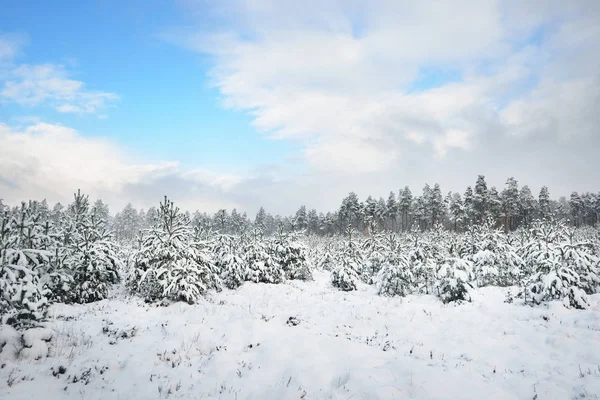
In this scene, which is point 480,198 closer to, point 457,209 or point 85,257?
point 457,209

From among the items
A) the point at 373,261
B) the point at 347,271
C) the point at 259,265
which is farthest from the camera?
the point at 373,261

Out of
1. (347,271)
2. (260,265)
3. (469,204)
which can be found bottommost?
(347,271)

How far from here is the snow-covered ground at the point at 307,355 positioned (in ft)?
20.5

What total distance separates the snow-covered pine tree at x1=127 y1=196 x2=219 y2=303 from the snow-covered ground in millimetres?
901

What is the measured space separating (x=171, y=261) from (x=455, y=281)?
1403cm

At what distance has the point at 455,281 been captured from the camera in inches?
615

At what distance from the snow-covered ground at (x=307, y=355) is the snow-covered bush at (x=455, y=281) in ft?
5.51

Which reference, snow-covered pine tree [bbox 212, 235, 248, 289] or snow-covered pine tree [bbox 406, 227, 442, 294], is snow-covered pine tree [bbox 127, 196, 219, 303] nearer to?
snow-covered pine tree [bbox 212, 235, 248, 289]

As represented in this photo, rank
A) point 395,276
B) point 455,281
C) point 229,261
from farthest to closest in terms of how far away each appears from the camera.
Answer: point 229,261
point 395,276
point 455,281

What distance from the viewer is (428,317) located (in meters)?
13.6

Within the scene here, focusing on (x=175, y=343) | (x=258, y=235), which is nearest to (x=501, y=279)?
(x=258, y=235)

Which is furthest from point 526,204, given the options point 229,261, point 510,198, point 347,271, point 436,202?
point 229,261

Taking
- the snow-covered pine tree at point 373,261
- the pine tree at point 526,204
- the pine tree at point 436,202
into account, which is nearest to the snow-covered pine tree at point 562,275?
the snow-covered pine tree at point 373,261

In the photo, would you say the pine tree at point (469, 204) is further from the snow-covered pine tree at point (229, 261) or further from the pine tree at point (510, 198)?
the snow-covered pine tree at point (229, 261)
